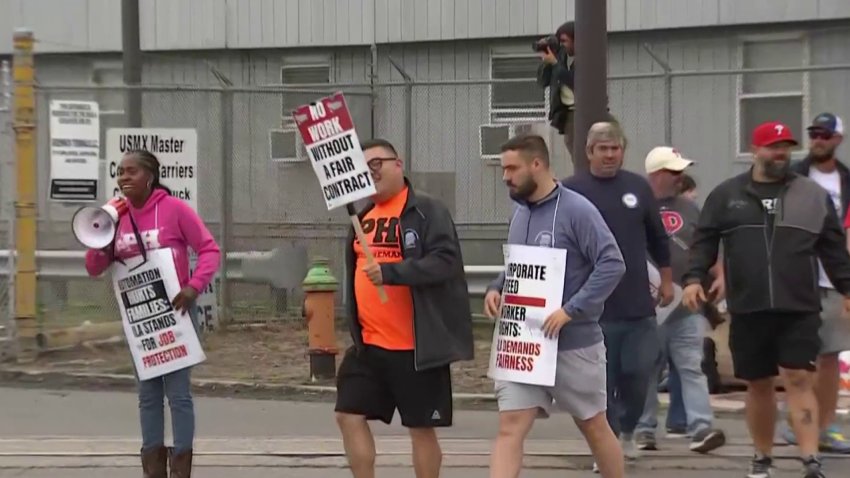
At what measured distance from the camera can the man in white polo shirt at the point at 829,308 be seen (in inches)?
299

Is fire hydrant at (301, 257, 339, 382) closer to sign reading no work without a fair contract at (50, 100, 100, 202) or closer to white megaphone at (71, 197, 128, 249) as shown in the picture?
sign reading no work without a fair contract at (50, 100, 100, 202)

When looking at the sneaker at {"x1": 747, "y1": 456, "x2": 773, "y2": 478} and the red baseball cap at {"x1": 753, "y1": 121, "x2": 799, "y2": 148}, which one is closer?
the red baseball cap at {"x1": 753, "y1": 121, "x2": 799, "y2": 148}

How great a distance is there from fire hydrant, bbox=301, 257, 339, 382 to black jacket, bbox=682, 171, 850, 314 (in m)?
→ 4.01

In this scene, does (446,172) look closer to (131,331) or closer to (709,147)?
(709,147)

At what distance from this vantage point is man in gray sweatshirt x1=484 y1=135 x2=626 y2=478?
230 inches

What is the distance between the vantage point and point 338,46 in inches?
711

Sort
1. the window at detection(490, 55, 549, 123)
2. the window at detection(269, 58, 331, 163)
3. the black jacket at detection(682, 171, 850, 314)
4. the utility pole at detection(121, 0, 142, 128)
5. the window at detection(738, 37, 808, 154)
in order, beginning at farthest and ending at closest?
1. the window at detection(490, 55, 549, 123)
2. the window at detection(738, 37, 808, 154)
3. the window at detection(269, 58, 331, 163)
4. the utility pole at detection(121, 0, 142, 128)
5. the black jacket at detection(682, 171, 850, 314)

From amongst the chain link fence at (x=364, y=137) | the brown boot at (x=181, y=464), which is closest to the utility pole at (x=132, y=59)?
the chain link fence at (x=364, y=137)

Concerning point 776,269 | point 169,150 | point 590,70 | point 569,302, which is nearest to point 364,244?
point 569,302

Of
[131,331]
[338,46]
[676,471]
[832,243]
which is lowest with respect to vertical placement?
[676,471]

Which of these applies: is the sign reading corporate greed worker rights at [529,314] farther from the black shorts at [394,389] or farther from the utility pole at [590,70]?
the utility pole at [590,70]

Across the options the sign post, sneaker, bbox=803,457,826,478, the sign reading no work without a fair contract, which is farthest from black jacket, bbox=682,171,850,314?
the sign reading no work without a fair contract

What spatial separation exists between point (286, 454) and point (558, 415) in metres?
2.28

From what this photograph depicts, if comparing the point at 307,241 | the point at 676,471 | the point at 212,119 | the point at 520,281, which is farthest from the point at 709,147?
the point at 520,281
